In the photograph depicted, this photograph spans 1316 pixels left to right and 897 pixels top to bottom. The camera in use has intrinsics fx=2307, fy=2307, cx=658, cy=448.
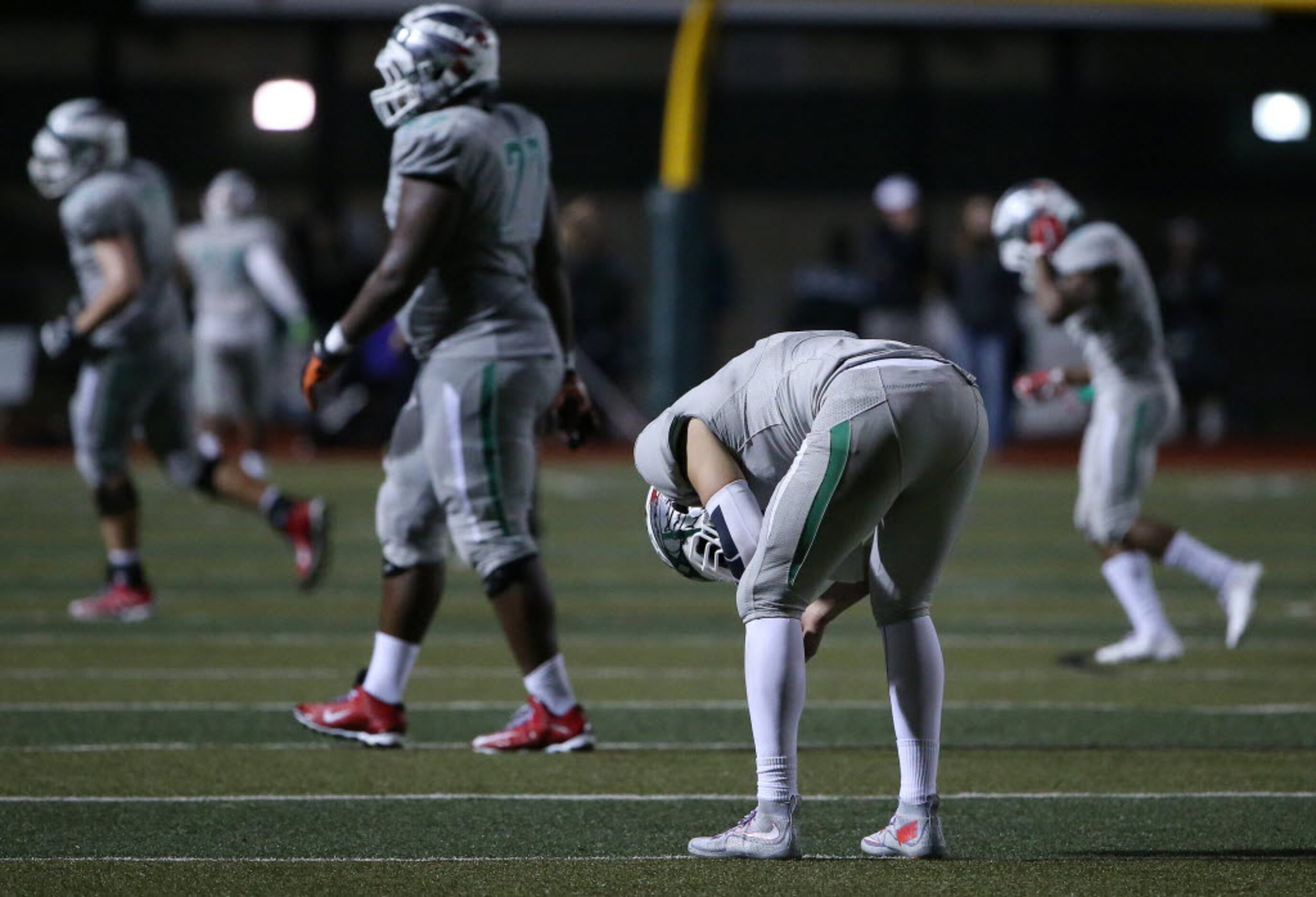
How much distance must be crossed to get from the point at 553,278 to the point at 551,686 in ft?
3.88

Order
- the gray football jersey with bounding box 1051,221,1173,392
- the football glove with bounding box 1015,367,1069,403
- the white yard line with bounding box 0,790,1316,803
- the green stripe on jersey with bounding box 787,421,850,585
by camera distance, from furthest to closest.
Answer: the football glove with bounding box 1015,367,1069,403, the gray football jersey with bounding box 1051,221,1173,392, the white yard line with bounding box 0,790,1316,803, the green stripe on jersey with bounding box 787,421,850,585

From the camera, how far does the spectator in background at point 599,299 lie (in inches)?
714

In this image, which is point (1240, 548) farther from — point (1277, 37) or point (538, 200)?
point (1277, 37)

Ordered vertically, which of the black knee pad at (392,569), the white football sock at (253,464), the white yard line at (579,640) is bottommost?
the white football sock at (253,464)

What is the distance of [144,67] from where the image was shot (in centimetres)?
2278

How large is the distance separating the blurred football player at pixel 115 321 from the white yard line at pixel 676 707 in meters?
2.14

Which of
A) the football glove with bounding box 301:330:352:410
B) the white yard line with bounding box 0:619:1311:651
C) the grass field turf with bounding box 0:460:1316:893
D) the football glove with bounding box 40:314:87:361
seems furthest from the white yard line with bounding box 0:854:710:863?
the football glove with bounding box 40:314:87:361

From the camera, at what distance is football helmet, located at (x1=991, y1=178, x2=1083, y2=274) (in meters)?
8.40

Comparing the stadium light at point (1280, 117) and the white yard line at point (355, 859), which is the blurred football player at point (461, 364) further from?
the stadium light at point (1280, 117)

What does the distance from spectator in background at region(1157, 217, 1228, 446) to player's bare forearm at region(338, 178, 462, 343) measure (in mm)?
14804

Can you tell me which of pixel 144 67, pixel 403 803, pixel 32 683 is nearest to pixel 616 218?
pixel 144 67

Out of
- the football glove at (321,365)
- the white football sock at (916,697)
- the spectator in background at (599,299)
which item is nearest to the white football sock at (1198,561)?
the football glove at (321,365)

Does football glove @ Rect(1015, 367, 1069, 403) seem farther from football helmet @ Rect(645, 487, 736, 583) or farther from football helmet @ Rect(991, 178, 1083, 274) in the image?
football helmet @ Rect(645, 487, 736, 583)

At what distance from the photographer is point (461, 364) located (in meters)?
6.30
